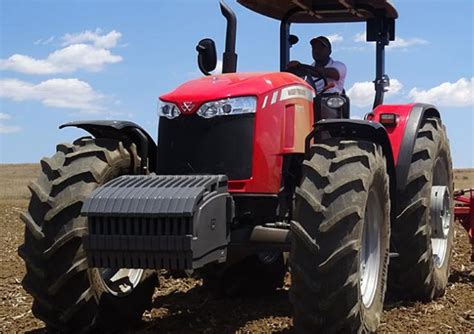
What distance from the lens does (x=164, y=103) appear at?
5.57 metres

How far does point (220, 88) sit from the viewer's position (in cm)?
547

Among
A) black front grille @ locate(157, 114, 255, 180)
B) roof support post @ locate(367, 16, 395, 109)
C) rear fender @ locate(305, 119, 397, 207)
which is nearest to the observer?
rear fender @ locate(305, 119, 397, 207)

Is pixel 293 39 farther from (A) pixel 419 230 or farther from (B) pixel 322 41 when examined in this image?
(A) pixel 419 230

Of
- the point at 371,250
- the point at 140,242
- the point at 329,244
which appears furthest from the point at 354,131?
the point at 140,242

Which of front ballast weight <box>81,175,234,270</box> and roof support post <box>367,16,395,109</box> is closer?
front ballast weight <box>81,175,234,270</box>

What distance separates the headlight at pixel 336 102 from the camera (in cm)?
600

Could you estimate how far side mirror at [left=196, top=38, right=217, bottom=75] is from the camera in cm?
608

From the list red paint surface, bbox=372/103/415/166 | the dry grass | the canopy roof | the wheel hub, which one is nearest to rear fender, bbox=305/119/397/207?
red paint surface, bbox=372/103/415/166

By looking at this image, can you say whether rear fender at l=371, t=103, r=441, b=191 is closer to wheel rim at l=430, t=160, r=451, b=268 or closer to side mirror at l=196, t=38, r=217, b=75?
wheel rim at l=430, t=160, r=451, b=268

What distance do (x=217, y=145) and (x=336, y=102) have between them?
3.92 feet

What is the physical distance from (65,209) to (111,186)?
15.0 inches

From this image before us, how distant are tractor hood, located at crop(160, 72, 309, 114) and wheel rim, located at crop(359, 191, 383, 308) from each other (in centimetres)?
112

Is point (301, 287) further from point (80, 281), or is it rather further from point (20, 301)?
point (20, 301)

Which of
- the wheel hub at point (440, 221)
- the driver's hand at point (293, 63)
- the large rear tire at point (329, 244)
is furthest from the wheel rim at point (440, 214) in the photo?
the large rear tire at point (329, 244)
